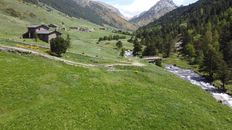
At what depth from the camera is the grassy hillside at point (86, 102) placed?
47438 mm

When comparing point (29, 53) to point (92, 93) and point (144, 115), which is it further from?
point (144, 115)

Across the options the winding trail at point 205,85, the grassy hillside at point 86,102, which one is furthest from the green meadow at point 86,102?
the winding trail at point 205,85

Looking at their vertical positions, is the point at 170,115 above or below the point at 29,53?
below

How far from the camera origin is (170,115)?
55.1 metres

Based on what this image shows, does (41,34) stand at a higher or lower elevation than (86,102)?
higher

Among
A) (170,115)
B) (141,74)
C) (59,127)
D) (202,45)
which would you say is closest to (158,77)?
(141,74)

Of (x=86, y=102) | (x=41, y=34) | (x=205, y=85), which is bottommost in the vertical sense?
(x=205, y=85)

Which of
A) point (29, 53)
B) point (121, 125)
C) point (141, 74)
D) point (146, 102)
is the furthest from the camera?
point (141, 74)

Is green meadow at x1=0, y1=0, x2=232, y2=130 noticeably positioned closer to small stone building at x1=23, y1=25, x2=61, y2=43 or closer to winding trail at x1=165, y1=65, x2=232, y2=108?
winding trail at x1=165, y1=65, x2=232, y2=108

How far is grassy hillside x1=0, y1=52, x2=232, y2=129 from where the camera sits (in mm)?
47438

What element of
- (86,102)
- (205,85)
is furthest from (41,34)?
(86,102)

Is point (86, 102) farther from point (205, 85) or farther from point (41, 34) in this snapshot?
point (41, 34)

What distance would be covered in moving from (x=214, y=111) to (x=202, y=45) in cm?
12077

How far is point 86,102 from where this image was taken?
53.1 m
